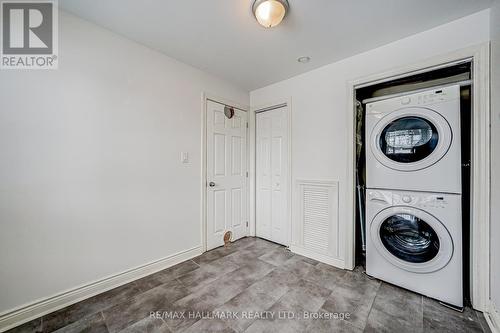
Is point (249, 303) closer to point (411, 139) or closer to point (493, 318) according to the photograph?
point (493, 318)

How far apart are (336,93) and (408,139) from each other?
3.04ft

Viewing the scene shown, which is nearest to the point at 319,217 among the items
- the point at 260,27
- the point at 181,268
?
the point at 181,268

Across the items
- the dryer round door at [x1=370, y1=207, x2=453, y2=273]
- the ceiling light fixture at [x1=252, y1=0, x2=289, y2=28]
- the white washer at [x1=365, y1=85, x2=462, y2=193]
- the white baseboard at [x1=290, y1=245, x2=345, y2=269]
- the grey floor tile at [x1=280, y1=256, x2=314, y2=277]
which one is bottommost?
the grey floor tile at [x1=280, y1=256, x2=314, y2=277]

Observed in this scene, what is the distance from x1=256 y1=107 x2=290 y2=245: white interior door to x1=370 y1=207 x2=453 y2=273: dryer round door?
3.82 ft

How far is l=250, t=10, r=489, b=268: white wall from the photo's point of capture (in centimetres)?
172

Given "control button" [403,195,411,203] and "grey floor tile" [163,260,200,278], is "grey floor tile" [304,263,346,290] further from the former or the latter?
"grey floor tile" [163,260,200,278]

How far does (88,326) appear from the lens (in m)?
1.44

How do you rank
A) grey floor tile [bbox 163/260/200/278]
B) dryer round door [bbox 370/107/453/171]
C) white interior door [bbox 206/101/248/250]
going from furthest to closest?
white interior door [bbox 206/101/248/250]
grey floor tile [bbox 163/260/200/278]
dryer round door [bbox 370/107/453/171]

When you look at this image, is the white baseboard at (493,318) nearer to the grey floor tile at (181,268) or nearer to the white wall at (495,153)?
the white wall at (495,153)

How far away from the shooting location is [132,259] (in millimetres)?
2041

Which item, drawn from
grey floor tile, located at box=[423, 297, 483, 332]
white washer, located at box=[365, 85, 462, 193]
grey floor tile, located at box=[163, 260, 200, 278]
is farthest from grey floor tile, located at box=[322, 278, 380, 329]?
grey floor tile, located at box=[163, 260, 200, 278]

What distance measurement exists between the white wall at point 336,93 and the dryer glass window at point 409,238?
0.42 meters

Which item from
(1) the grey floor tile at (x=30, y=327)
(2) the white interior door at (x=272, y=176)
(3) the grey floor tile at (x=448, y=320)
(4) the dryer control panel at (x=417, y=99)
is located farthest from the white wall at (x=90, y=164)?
(3) the grey floor tile at (x=448, y=320)

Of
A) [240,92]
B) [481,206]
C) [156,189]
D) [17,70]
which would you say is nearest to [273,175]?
[240,92]
